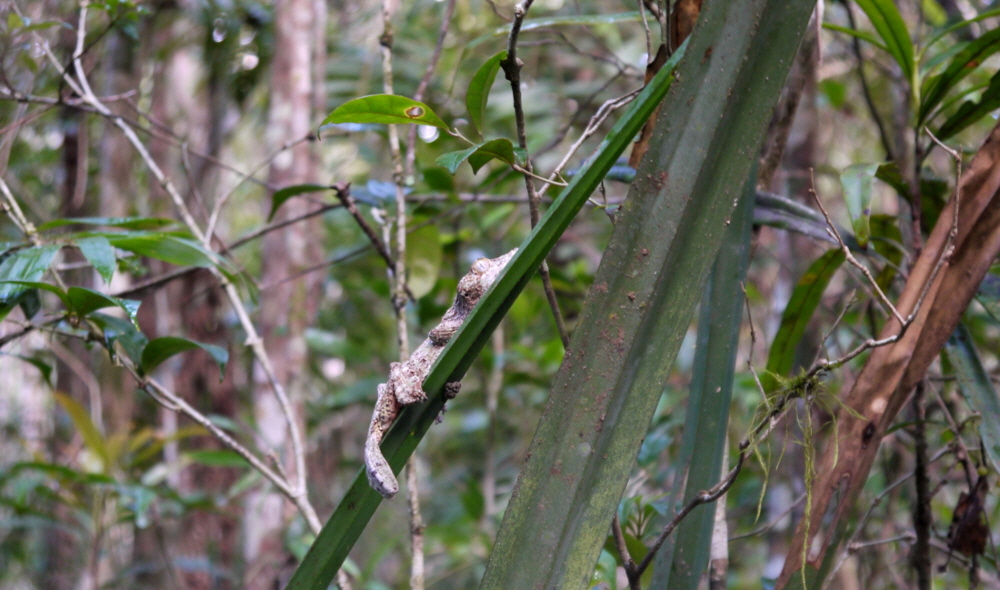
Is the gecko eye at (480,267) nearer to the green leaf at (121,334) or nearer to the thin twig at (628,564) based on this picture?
the thin twig at (628,564)

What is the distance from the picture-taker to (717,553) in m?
1.02

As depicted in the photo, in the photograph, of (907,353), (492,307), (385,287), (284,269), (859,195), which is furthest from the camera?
(284,269)

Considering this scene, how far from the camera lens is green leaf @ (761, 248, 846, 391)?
4.00 feet

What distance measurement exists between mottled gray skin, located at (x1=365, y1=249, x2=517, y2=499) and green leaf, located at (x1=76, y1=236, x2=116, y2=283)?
460 millimetres

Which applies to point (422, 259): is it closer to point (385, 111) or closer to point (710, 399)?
point (385, 111)

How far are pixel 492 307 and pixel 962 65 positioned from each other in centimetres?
100

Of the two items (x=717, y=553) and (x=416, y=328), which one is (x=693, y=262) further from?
(x=416, y=328)

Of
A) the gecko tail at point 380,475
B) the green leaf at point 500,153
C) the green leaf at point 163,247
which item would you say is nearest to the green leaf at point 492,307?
the gecko tail at point 380,475

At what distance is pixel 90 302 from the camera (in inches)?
44.2

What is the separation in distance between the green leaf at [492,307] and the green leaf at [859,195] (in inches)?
17.5

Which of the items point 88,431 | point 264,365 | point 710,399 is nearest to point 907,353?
point 710,399

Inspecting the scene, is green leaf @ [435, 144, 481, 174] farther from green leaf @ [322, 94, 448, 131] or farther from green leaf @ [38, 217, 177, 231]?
green leaf @ [38, 217, 177, 231]

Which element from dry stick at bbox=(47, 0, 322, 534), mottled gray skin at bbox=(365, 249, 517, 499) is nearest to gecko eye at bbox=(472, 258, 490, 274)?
mottled gray skin at bbox=(365, 249, 517, 499)

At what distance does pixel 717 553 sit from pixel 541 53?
11.5 ft
